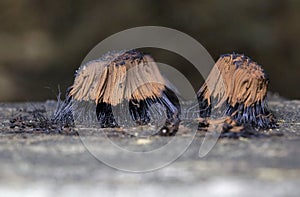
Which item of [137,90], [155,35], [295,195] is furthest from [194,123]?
[155,35]

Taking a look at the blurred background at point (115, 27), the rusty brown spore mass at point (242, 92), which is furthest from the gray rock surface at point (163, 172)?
the blurred background at point (115, 27)

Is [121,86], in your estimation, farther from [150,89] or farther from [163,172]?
[163,172]

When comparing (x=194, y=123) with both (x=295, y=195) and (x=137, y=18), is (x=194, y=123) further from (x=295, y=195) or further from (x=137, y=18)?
(x=137, y=18)

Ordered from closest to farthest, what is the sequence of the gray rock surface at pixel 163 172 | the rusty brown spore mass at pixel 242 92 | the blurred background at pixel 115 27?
1. the gray rock surface at pixel 163 172
2. the rusty brown spore mass at pixel 242 92
3. the blurred background at pixel 115 27

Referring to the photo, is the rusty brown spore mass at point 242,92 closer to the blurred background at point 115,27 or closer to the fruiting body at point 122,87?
the fruiting body at point 122,87

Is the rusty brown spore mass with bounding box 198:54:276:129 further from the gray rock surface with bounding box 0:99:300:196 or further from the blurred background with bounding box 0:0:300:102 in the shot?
the blurred background with bounding box 0:0:300:102

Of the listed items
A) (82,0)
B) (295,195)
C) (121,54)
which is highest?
(82,0)

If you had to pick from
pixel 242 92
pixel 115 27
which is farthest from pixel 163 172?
pixel 115 27
